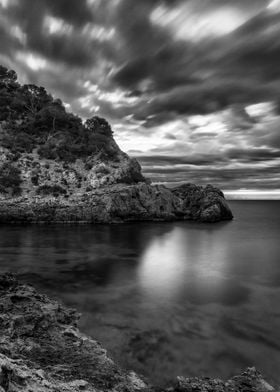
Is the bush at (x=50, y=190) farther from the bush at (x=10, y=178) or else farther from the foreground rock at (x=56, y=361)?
the foreground rock at (x=56, y=361)

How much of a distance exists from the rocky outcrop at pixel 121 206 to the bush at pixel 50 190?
134cm

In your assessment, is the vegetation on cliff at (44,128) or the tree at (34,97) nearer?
the vegetation on cliff at (44,128)

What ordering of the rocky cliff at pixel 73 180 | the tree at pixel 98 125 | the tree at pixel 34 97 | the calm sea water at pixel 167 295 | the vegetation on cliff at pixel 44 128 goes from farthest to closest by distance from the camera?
the tree at pixel 34 97 → the tree at pixel 98 125 → the vegetation on cliff at pixel 44 128 → the rocky cliff at pixel 73 180 → the calm sea water at pixel 167 295

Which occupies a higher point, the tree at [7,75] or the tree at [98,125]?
the tree at [7,75]

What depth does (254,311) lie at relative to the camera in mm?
12477

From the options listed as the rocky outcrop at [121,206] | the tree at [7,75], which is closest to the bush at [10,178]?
the rocky outcrop at [121,206]

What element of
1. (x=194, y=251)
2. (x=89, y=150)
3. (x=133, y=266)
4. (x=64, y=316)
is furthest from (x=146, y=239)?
(x=89, y=150)

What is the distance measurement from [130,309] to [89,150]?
45864 mm

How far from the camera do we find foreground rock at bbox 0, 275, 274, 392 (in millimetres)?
4410

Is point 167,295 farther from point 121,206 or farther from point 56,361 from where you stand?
point 121,206

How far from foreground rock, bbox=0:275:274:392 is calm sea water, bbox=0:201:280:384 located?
1296mm

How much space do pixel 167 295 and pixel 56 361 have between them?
347 inches

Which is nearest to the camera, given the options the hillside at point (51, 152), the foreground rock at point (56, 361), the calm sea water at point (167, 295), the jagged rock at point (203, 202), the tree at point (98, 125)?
the foreground rock at point (56, 361)

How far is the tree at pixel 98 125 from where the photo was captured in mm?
64619
